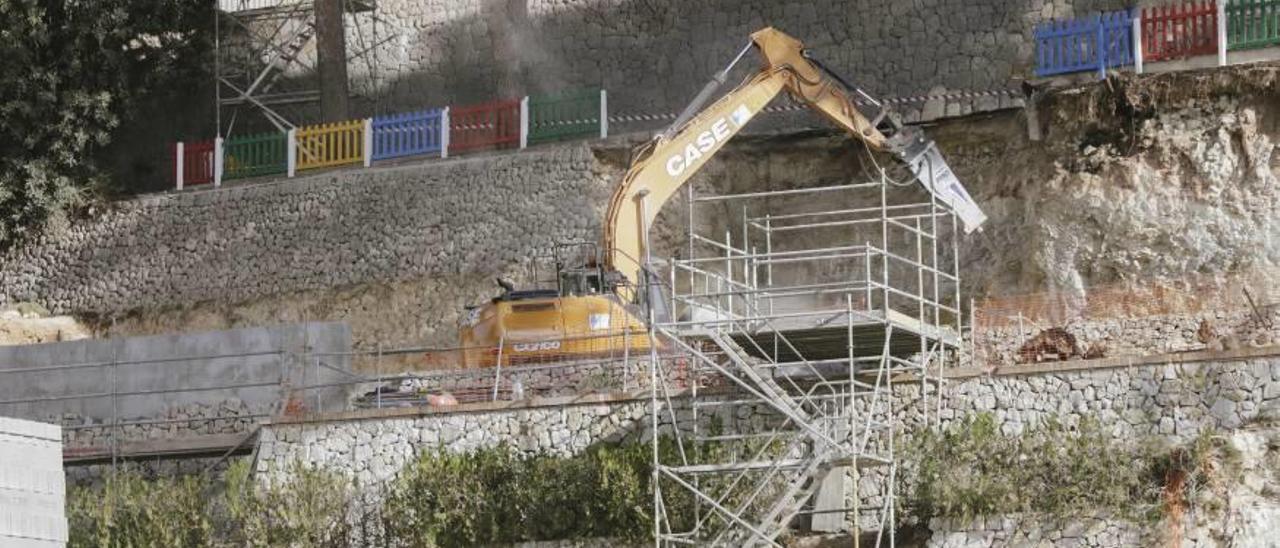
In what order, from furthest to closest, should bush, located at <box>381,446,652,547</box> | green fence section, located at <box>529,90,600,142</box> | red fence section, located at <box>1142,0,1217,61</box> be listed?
green fence section, located at <box>529,90,600,142</box> < red fence section, located at <box>1142,0,1217,61</box> < bush, located at <box>381,446,652,547</box>

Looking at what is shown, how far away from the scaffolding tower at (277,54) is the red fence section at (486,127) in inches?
117

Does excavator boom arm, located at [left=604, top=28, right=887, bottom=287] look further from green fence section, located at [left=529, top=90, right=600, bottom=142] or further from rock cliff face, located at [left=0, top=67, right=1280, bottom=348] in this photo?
green fence section, located at [left=529, top=90, right=600, bottom=142]

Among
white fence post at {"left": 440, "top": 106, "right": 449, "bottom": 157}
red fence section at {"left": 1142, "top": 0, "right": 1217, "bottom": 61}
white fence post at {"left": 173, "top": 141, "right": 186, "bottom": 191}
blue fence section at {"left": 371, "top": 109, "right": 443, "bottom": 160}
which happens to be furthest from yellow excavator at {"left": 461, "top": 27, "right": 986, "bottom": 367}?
white fence post at {"left": 173, "top": 141, "right": 186, "bottom": 191}

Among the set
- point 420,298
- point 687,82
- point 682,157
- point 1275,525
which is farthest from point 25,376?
point 1275,525

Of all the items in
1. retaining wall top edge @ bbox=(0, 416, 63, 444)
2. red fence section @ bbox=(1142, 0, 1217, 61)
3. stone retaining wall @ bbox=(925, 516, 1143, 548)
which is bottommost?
stone retaining wall @ bbox=(925, 516, 1143, 548)

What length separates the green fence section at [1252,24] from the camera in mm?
32219

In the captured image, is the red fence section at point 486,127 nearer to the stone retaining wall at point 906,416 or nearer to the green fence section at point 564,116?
the green fence section at point 564,116

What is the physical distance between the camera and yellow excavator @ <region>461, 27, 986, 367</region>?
97.6ft

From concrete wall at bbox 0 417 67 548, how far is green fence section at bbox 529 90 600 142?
12.7 m

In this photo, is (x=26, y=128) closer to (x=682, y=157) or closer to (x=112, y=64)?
(x=112, y=64)

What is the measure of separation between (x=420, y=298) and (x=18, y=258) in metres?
5.65

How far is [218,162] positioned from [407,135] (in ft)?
8.31

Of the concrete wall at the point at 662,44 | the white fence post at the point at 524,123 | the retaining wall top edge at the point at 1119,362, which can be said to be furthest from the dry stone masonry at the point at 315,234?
the retaining wall top edge at the point at 1119,362

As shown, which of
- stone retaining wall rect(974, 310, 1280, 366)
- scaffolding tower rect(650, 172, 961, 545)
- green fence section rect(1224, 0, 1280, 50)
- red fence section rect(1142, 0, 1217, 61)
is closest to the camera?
scaffolding tower rect(650, 172, 961, 545)
